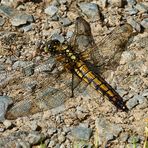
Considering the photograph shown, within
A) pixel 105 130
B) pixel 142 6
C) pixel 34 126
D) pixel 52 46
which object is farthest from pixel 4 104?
pixel 142 6

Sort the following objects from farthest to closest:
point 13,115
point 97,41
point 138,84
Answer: point 97,41, point 138,84, point 13,115

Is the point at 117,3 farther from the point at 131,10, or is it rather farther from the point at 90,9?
the point at 90,9

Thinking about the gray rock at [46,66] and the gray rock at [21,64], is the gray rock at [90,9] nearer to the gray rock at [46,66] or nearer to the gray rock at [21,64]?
the gray rock at [46,66]

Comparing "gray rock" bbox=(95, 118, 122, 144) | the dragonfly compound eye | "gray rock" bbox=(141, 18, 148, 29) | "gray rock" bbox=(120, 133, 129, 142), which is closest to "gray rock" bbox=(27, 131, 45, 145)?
"gray rock" bbox=(95, 118, 122, 144)

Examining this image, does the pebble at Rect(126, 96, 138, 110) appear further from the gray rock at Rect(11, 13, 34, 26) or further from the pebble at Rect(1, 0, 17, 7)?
the pebble at Rect(1, 0, 17, 7)

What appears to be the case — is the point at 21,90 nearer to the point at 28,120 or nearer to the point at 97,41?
the point at 28,120

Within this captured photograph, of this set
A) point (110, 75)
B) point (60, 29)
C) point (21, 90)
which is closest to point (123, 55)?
point (110, 75)
